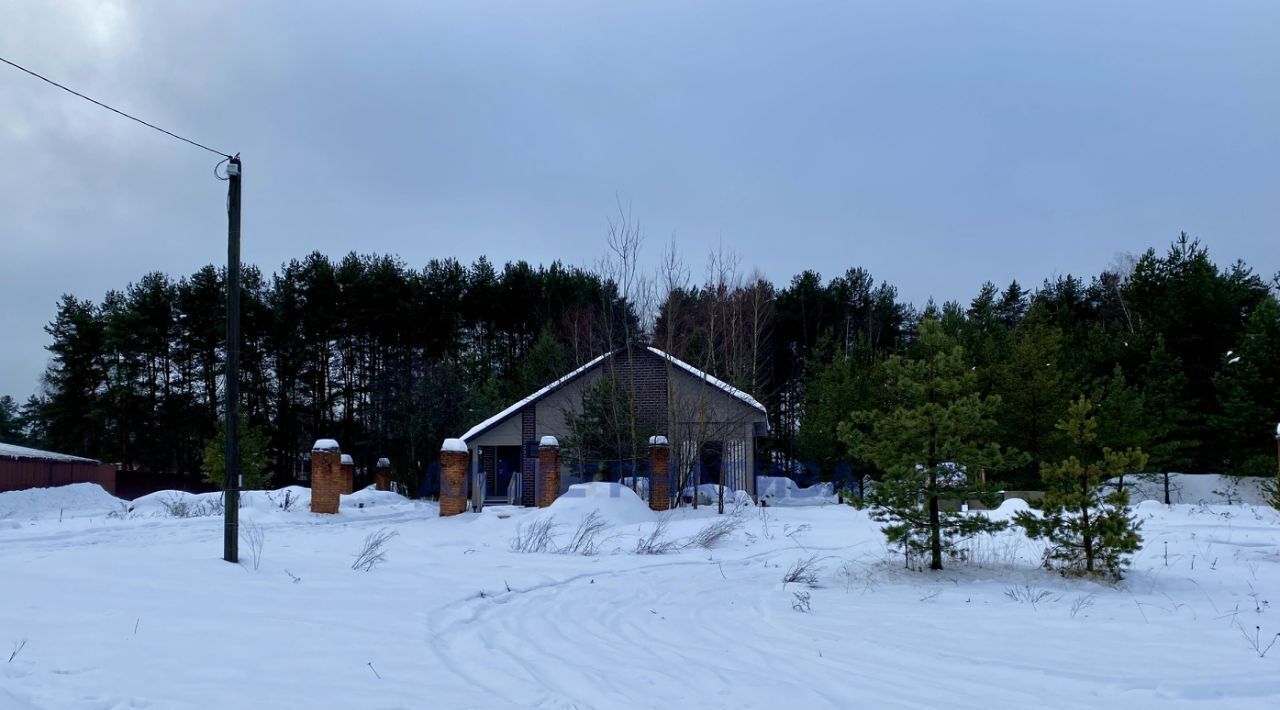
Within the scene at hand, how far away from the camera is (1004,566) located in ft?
34.6

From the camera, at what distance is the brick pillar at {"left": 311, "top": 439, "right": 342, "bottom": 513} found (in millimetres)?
20969

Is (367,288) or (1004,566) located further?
(367,288)

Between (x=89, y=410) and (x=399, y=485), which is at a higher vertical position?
(x=89, y=410)

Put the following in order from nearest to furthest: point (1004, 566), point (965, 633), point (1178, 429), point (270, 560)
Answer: point (965, 633), point (270, 560), point (1004, 566), point (1178, 429)

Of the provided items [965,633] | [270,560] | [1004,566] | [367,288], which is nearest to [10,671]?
[270,560]

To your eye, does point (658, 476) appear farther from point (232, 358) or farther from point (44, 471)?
point (44, 471)

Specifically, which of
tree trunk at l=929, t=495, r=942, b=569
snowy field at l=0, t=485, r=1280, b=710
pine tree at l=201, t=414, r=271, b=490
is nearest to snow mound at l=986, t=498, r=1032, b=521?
snowy field at l=0, t=485, r=1280, b=710

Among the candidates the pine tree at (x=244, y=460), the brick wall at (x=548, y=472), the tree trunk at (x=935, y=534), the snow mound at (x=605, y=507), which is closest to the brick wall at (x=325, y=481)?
the brick wall at (x=548, y=472)

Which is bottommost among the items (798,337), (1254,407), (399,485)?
(399,485)

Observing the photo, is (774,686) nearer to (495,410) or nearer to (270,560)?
(270,560)

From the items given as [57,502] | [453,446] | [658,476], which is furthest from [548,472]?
[57,502]

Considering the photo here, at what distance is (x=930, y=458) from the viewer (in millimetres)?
10484

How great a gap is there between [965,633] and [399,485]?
29.1 metres

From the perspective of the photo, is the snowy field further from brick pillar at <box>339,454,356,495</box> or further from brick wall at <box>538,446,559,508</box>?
brick pillar at <box>339,454,356,495</box>
